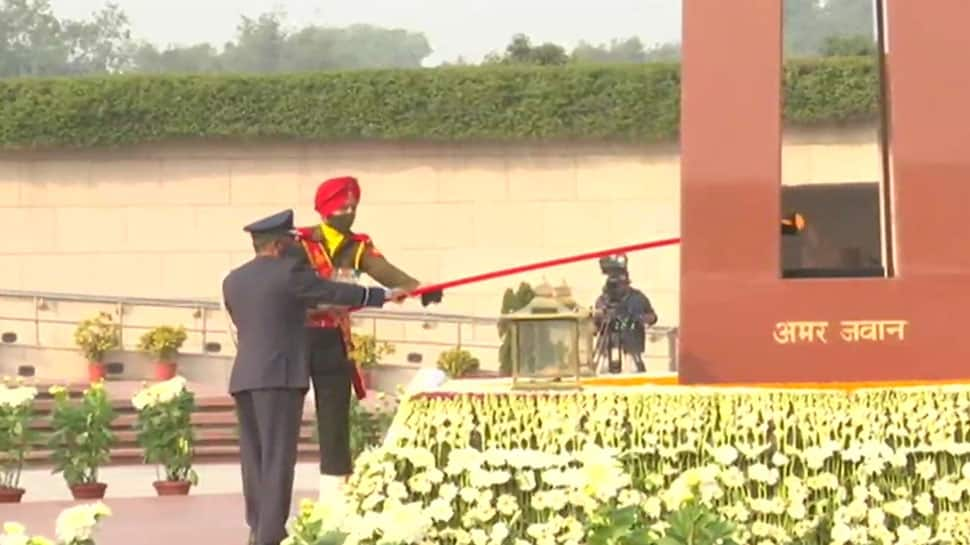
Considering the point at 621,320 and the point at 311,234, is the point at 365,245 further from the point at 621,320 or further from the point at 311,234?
the point at 621,320

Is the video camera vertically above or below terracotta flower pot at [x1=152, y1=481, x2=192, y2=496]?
above

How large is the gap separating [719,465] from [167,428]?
23.7ft

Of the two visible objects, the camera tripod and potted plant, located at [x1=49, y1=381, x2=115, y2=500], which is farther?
the camera tripod

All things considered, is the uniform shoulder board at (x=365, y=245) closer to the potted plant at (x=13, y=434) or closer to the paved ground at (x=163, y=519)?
the paved ground at (x=163, y=519)

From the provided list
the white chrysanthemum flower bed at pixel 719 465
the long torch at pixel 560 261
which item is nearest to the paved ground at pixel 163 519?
the long torch at pixel 560 261

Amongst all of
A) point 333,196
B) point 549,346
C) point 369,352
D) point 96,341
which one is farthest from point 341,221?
point 96,341

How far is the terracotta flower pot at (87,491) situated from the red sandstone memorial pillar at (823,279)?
22.1 ft

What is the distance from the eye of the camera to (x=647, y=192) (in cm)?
2850

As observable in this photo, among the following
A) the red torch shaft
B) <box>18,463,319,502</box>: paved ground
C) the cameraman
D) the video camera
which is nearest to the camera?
the red torch shaft

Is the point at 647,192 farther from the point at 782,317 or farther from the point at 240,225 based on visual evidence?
the point at 782,317

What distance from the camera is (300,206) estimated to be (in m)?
28.7

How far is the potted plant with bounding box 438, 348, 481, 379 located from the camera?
24.3 metres

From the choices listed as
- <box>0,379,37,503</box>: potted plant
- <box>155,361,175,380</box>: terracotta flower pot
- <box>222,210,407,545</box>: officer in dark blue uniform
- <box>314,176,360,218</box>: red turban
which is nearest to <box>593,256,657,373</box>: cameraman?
<box>155,361,175,380</box>: terracotta flower pot

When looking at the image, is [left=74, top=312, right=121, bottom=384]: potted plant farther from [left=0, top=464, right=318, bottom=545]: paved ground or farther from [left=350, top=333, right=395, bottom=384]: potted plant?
[left=0, top=464, right=318, bottom=545]: paved ground
